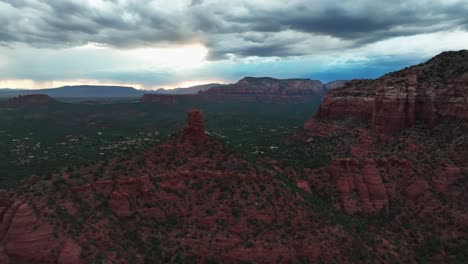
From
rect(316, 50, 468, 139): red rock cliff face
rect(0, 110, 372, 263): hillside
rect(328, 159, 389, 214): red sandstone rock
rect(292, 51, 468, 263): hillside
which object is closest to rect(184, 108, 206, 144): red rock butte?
rect(0, 110, 372, 263): hillside

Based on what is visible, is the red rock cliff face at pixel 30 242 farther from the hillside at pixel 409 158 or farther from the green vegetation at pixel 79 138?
the green vegetation at pixel 79 138

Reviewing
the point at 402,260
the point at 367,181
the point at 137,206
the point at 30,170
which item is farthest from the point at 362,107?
the point at 30,170

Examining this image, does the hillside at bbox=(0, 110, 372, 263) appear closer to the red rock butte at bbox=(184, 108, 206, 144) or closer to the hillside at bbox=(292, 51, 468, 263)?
the red rock butte at bbox=(184, 108, 206, 144)

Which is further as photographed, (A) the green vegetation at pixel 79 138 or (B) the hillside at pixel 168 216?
(A) the green vegetation at pixel 79 138

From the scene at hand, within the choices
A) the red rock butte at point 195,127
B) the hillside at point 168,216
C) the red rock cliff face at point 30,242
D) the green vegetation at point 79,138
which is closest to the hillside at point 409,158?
the hillside at point 168,216

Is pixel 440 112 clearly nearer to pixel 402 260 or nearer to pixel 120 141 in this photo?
pixel 402 260

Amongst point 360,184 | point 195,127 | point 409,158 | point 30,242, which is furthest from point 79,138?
point 409,158
